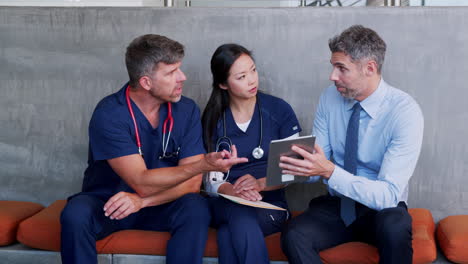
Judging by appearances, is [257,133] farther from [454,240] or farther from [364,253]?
[454,240]

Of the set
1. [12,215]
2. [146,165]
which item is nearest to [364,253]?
[146,165]

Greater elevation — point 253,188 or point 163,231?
point 253,188

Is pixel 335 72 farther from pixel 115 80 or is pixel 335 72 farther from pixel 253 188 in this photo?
pixel 115 80

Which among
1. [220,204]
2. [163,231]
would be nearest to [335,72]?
[220,204]

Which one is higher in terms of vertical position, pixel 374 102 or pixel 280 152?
pixel 374 102

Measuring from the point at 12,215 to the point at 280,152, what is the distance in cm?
156

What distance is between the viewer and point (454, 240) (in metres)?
2.64

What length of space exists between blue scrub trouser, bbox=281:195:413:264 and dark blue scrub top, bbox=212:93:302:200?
15.5 inches

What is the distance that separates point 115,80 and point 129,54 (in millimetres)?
748

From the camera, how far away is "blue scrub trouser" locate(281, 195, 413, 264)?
2359mm

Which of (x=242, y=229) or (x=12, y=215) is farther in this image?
(x=12, y=215)

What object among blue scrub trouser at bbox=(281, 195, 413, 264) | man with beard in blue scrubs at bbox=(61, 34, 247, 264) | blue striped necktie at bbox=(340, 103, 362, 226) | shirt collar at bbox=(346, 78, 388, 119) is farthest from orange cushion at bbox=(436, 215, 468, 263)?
man with beard in blue scrubs at bbox=(61, 34, 247, 264)

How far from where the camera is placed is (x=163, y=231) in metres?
2.85

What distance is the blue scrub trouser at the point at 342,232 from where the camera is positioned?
2359mm
